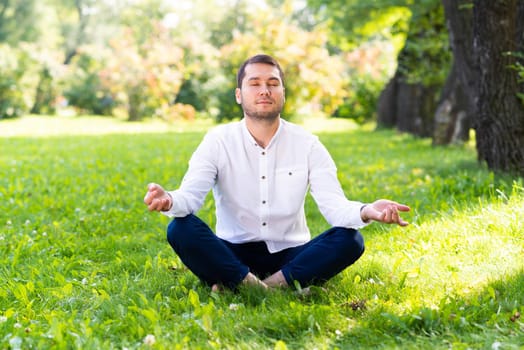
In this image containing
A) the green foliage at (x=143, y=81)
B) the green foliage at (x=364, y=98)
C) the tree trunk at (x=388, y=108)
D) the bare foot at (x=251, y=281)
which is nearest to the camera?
the bare foot at (x=251, y=281)

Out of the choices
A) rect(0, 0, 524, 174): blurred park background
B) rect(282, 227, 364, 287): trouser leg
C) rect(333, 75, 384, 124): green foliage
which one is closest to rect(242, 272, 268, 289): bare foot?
rect(282, 227, 364, 287): trouser leg

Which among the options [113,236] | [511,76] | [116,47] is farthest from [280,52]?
[113,236]

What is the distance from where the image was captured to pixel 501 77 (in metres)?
6.72

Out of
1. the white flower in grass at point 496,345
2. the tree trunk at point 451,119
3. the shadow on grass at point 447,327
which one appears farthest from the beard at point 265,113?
the tree trunk at point 451,119

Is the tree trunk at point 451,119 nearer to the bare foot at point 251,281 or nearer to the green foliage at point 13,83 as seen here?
the bare foot at point 251,281

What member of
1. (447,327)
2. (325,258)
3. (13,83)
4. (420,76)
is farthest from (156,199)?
(13,83)

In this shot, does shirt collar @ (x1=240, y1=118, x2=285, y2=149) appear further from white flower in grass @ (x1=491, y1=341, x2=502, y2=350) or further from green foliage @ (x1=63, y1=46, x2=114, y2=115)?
green foliage @ (x1=63, y1=46, x2=114, y2=115)

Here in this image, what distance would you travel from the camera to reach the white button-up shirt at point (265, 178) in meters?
3.66

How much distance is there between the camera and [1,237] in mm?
4945

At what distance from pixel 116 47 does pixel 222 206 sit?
886 inches

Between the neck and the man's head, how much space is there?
0.11ft

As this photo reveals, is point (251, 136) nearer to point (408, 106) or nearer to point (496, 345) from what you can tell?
point (496, 345)

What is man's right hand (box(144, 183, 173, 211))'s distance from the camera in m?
3.12

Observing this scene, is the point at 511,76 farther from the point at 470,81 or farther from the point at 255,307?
the point at 255,307
